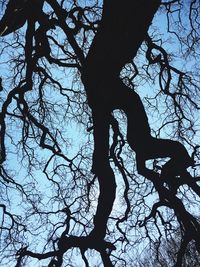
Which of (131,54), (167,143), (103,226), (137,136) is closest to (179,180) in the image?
(167,143)

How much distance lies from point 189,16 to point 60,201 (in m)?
5.40

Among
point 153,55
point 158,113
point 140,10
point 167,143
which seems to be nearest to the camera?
point 140,10

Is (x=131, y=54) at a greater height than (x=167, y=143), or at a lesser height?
greater

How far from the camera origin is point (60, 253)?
16.8ft

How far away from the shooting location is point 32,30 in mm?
5160

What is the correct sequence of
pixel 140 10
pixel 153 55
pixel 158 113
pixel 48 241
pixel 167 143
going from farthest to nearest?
1. pixel 158 113
2. pixel 153 55
3. pixel 48 241
4. pixel 167 143
5. pixel 140 10

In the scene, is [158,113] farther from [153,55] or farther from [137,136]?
[137,136]

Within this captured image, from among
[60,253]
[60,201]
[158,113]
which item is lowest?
[60,253]

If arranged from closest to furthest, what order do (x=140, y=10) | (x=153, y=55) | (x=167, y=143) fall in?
(x=140, y=10), (x=167, y=143), (x=153, y=55)

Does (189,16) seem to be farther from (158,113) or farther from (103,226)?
(103,226)

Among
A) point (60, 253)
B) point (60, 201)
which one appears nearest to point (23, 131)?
point (60, 201)

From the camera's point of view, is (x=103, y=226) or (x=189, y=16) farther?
(x=189, y=16)

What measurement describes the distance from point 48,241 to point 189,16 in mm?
6023

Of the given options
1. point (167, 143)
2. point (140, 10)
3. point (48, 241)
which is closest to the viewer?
point (140, 10)
